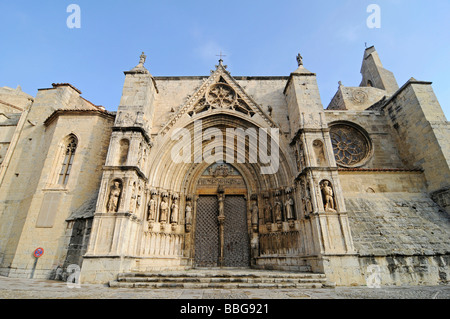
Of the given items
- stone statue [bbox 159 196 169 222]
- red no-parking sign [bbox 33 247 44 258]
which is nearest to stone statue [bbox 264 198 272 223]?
stone statue [bbox 159 196 169 222]

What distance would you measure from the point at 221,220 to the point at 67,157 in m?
7.61

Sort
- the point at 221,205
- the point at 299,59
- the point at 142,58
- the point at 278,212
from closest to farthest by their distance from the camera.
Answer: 1. the point at 278,212
2. the point at 221,205
3. the point at 142,58
4. the point at 299,59

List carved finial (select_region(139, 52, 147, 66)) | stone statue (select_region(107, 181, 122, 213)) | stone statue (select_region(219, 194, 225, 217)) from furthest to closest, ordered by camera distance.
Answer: carved finial (select_region(139, 52, 147, 66)) < stone statue (select_region(219, 194, 225, 217)) < stone statue (select_region(107, 181, 122, 213))

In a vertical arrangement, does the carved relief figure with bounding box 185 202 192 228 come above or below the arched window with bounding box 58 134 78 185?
below

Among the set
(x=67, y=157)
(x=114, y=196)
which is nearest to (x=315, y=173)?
(x=114, y=196)

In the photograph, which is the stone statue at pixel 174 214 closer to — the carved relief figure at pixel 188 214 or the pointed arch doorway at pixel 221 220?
the carved relief figure at pixel 188 214

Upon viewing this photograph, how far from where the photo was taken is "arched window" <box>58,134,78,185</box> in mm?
9539

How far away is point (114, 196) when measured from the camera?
301 inches

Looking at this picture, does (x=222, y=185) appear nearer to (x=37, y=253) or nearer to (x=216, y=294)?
(x=216, y=294)

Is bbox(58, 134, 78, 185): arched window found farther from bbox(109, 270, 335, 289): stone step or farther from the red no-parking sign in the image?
bbox(109, 270, 335, 289): stone step

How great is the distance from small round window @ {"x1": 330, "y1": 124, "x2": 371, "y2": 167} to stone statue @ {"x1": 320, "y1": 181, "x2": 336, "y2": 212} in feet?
17.4

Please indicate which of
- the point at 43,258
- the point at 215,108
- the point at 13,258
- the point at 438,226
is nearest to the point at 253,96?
the point at 215,108

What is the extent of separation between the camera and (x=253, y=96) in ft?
37.7

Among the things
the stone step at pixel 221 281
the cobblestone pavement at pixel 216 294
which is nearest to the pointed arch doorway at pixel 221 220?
the stone step at pixel 221 281
